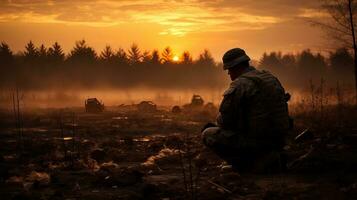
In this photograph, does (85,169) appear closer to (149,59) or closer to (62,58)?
(62,58)

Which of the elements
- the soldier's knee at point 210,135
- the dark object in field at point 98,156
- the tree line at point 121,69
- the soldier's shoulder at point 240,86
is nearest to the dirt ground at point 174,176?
the dark object in field at point 98,156

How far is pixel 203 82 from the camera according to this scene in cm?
10750

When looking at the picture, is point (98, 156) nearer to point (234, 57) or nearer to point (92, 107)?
point (234, 57)

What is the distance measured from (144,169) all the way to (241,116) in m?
2.46

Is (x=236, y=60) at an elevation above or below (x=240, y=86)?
above

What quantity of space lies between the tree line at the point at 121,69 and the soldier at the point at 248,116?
43200mm

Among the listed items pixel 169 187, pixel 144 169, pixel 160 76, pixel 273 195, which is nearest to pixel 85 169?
pixel 144 169

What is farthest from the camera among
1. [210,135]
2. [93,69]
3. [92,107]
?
[93,69]

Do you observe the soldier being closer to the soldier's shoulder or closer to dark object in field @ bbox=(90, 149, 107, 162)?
the soldier's shoulder

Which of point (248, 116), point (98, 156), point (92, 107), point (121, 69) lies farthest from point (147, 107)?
point (121, 69)

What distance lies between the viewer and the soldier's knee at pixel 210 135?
7.85 m

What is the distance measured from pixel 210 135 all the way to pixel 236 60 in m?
1.29

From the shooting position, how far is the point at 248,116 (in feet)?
24.9

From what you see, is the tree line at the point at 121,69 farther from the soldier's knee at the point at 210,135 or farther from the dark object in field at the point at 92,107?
the soldier's knee at the point at 210,135
